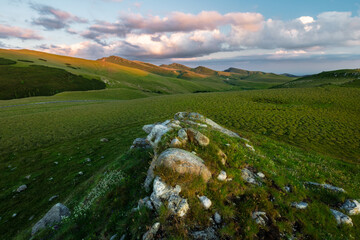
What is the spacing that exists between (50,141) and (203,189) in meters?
32.5

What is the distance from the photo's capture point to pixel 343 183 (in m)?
12.8

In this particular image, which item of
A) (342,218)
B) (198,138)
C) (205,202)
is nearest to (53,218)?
(205,202)

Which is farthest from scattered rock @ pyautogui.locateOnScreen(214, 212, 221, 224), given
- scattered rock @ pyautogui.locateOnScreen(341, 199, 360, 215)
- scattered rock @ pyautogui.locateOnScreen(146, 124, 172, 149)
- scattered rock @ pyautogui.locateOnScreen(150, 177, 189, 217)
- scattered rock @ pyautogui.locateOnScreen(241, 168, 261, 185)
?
scattered rock @ pyautogui.locateOnScreen(341, 199, 360, 215)

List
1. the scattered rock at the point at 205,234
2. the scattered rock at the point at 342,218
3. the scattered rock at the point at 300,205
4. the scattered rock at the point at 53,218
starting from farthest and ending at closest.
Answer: the scattered rock at the point at 53,218, the scattered rock at the point at 300,205, the scattered rock at the point at 342,218, the scattered rock at the point at 205,234

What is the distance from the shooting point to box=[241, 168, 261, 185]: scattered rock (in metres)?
9.70

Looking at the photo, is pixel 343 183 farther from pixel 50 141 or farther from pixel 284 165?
pixel 50 141

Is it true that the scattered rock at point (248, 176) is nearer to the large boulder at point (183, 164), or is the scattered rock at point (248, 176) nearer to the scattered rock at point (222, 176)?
the scattered rock at point (222, 176)

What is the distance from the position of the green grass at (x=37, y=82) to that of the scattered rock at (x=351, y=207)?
145m

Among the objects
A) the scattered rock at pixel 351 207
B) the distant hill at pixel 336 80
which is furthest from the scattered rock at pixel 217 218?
the distant hill at pixel 336 80

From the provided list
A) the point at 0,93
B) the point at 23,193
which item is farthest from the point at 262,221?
the point at 0,93

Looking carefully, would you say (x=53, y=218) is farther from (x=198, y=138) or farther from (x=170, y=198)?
(x=198, y=138)

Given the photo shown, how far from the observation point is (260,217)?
745 cm

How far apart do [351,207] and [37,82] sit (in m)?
169

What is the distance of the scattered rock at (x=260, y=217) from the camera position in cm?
726
